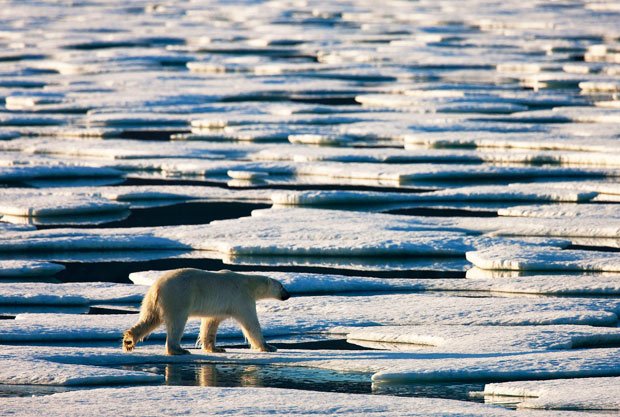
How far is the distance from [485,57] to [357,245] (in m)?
13.6

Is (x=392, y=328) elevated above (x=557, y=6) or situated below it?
below

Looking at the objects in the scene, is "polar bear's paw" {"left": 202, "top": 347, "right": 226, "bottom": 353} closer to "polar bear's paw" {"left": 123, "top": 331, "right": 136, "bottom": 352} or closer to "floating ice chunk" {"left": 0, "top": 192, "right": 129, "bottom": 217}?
"polar bear's paw" {"left": 123, "top": 331, "right": 136, "bottom": 352}

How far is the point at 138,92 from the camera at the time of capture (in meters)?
16.4

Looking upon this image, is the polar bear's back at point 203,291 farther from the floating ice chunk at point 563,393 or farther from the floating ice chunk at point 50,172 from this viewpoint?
the floating ice chunk at point 50,172

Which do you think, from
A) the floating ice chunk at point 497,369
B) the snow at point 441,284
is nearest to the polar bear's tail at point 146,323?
the floating ice chunk at point 497,369

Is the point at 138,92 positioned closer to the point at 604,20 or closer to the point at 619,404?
the point at 619,404

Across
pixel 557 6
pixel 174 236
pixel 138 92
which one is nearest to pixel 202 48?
pixel 138 92

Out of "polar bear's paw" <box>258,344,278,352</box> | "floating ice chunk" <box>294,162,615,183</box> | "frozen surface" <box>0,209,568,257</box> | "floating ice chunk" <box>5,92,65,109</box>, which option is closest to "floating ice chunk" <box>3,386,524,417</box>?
"polar bear's paw" <box>258,344,278,352</box>

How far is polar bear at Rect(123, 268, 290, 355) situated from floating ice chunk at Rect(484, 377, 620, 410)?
111 centimetres

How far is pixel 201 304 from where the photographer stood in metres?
5.30

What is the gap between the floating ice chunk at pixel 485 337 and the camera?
5.36m

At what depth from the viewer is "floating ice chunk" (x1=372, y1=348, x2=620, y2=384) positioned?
488 centimetres

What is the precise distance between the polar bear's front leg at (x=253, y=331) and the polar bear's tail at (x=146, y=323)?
37cm

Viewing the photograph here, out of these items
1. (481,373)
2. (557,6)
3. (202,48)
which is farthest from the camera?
(557,6)
